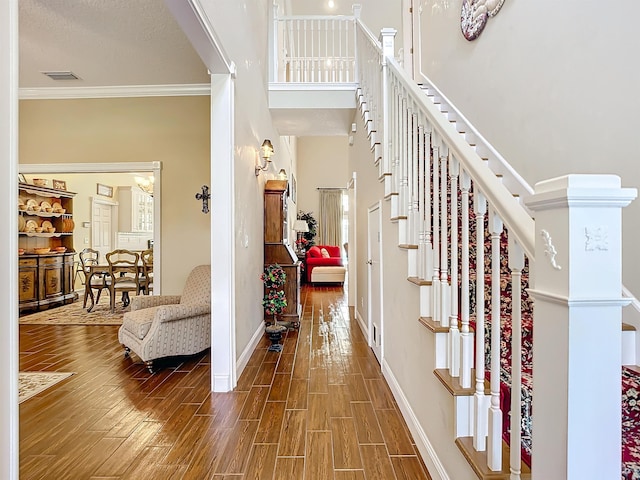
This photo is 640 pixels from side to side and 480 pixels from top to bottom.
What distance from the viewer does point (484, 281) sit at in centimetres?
165

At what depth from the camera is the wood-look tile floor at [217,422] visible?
5.85 feet

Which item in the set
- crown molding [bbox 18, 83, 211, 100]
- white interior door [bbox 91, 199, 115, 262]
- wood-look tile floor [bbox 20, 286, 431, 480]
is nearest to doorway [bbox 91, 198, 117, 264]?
white interior door [bbox 91, 199, 115, 262]

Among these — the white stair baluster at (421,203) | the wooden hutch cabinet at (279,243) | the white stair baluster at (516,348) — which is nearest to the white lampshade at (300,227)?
the wooden hutch cabinet at (279,243)

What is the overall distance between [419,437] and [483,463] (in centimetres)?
76

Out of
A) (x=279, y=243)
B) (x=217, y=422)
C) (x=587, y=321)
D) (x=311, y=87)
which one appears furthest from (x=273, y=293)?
(x=587, y=321)

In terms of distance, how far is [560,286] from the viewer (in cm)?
80

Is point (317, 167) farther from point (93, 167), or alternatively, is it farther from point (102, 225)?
point (93, 167)

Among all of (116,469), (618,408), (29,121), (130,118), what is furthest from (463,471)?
(29,121)

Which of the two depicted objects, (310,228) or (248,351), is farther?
(310,228)

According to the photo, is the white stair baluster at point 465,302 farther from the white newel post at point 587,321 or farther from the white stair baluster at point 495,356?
the white newel post at point 587,321

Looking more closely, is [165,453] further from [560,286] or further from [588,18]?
[588,18]

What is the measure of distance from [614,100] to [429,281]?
4.39ft

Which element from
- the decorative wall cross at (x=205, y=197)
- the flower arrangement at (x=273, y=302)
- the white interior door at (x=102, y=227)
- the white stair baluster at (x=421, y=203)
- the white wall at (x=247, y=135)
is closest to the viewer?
the white stair baluster at (x=421, y=203)

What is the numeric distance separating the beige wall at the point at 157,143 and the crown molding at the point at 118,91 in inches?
2.6
